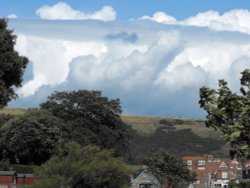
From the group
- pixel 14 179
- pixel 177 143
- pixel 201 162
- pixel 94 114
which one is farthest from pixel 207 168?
pixel 14 179

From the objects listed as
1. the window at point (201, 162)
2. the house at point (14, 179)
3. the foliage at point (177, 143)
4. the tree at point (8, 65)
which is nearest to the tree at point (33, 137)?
the house at point (14, 179)

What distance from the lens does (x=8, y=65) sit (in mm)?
28500

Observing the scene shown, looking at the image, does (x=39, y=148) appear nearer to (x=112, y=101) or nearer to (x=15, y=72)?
(x=112, y=101)

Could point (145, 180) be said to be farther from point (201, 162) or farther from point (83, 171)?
point (83, 171)

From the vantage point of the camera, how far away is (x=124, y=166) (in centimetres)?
5775

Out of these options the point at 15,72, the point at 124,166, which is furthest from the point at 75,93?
the point at 15,72

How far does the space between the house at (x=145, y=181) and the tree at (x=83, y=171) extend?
4600 cm

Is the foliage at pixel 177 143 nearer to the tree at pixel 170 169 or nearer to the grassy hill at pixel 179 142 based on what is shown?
the grassy hill at pixel 179 142

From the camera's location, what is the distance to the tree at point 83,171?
5347 centimetres

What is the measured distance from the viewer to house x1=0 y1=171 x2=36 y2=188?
214ft

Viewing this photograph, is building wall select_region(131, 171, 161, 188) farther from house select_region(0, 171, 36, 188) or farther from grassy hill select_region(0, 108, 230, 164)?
grassy hill select_region(0, 108, 230, 164)

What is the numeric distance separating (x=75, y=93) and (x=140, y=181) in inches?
923

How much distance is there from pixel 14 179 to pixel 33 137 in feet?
50.4

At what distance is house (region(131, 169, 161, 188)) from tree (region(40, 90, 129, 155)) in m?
15.4
